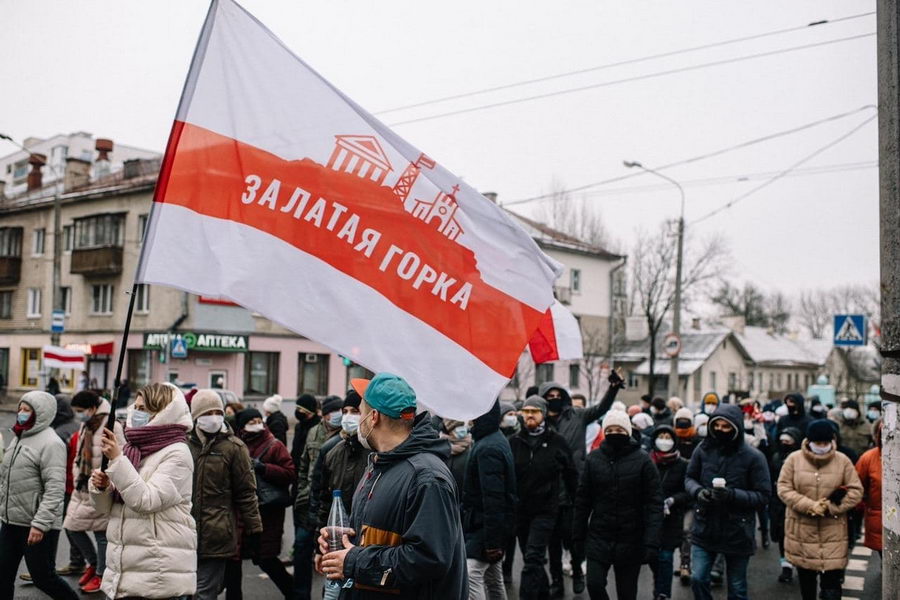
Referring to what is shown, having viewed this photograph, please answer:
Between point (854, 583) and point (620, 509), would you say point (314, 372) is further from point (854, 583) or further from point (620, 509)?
point (620, 509)

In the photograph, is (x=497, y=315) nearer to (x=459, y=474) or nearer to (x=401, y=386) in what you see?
(x=401, y=386)

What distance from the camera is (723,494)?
22.9 feet

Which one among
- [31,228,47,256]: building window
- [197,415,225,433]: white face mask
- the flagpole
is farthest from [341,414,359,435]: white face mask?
[31,228,47,256]: building window

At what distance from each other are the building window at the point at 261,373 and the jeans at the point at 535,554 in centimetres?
3202

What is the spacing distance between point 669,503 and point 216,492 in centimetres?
438

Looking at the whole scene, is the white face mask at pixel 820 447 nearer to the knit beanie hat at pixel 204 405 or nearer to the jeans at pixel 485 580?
the jeans at pixel 485 580

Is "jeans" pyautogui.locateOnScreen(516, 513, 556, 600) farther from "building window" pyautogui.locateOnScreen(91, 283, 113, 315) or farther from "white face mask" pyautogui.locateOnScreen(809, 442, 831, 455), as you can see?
"building window" pyautogui.locateOnScreen(91, 283, 113, 315)

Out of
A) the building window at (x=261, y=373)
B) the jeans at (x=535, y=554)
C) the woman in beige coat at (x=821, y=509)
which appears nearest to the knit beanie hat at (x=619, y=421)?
the jeans at (x=535, y=554)

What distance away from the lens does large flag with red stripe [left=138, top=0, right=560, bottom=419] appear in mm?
4551

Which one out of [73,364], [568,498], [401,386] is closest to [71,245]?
[73,364]

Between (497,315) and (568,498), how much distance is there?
13.1 feet

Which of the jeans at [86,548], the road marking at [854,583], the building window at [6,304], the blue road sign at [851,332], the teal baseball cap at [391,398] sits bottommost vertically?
the road marking at [854,583]

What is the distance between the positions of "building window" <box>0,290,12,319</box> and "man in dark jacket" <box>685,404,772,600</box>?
152 ft

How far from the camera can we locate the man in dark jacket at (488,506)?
6598 millimetres
